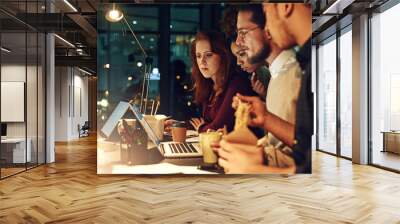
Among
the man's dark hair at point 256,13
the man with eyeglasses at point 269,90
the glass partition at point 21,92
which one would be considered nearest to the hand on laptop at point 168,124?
the man with eyeglasses at point 269,90

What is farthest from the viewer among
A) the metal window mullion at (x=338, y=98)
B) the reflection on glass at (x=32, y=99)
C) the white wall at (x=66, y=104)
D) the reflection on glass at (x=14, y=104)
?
the white wall at (x=66, y=104)

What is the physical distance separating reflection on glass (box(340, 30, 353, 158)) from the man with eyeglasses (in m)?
3.62

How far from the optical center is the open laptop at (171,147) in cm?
592

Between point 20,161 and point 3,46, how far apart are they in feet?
7.75

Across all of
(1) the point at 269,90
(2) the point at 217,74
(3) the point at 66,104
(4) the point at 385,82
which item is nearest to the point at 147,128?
(2) the point at 217,74

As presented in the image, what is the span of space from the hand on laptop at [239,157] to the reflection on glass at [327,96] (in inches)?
195

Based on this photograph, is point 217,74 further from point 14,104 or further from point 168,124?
point 14,104

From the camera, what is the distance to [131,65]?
599cm

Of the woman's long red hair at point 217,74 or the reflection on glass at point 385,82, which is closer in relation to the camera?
the woman's long red hair at point 217,74

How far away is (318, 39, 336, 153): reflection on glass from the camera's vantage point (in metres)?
10.1

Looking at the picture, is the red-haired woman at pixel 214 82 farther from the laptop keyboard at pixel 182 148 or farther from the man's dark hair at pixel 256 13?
the man's dark hair at pixel 256 13

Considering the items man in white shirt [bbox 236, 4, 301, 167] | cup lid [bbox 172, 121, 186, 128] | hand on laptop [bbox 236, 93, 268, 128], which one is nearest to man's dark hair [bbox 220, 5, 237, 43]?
man in white shirt [bbox 236, 4, 301, 167]

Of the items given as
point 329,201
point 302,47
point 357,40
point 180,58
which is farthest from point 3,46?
point 357,40

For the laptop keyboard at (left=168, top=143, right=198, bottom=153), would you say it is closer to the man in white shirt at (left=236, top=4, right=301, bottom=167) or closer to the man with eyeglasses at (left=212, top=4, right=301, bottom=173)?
the man with eyeglasses at (left=212, top=4, right=301, bottom=173)
